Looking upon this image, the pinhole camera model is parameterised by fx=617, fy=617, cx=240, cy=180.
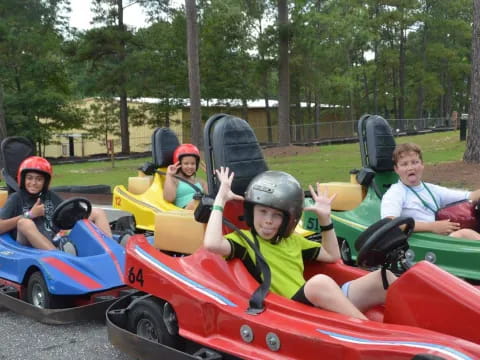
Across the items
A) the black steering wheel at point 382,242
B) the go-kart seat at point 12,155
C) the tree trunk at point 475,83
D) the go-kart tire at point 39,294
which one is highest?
the tree trunk at point 475,83

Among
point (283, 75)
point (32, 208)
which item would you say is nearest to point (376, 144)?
point (32, 208)

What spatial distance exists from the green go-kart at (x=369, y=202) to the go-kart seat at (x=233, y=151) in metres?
1.15

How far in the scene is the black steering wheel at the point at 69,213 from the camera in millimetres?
4691

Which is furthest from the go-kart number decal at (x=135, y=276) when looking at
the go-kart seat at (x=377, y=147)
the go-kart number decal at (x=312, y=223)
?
the go-kart seat at (x=377, y=147)

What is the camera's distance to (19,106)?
950 inches

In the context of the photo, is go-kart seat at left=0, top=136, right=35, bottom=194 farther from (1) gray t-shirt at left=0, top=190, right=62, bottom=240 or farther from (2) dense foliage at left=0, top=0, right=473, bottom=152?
(2) dense foliage at left=0, top=0, right=473, bottom=152

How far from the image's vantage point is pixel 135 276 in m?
3.46

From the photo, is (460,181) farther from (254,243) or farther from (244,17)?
(244,17)

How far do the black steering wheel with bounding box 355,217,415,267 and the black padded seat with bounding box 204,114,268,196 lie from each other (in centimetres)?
159

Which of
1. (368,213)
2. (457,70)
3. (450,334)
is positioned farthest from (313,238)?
(457,70)

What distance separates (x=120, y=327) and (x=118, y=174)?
1276 cm

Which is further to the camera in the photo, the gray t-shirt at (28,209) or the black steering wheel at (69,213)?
the gray t-shirt at (28,209)

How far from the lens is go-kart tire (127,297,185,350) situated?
10.7ft

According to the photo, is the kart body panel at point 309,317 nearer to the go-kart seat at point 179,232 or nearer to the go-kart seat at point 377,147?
the go-kart seat at point 179,232
